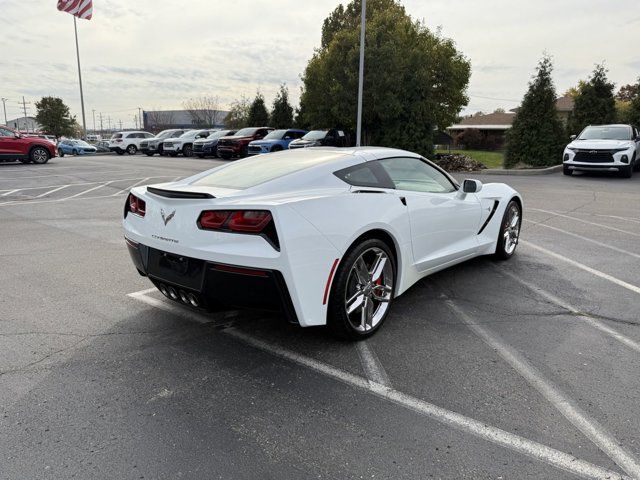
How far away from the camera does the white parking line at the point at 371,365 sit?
304 cm

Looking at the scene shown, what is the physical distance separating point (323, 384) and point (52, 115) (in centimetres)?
7752

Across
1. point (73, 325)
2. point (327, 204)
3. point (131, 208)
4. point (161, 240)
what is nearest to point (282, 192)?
point (327, 204)

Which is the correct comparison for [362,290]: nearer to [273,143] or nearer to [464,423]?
[464,423]

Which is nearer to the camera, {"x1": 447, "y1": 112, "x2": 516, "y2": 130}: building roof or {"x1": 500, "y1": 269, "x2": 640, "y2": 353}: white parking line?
{"x1": 500, "y1": 269, "x2": 640, "y2": 353}: white parking line

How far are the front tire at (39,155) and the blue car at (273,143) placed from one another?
9072 millimetres

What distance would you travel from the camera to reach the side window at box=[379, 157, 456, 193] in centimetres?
407

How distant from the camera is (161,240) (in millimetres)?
3330

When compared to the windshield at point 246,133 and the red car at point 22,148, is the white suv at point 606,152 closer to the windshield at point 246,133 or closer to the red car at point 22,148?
the windshield at point 246,133

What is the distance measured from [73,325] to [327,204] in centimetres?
223

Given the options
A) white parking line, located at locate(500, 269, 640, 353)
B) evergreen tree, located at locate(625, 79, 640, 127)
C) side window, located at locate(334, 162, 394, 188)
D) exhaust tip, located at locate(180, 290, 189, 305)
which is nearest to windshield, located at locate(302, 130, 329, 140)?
evergreen tree, located at locate(625, 79, 640, 127)

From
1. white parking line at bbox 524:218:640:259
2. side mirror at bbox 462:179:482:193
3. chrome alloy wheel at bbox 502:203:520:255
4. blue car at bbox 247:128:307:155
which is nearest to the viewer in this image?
side mirror at bbox 462:179:482:193

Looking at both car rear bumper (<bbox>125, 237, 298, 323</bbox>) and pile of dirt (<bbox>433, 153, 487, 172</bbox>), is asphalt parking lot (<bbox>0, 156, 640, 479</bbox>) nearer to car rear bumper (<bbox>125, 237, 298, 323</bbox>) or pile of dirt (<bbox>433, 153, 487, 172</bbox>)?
car rear bumper (<bbox>125, 237, 298, 323</bbox>)

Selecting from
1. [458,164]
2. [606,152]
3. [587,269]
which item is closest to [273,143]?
[458,164]

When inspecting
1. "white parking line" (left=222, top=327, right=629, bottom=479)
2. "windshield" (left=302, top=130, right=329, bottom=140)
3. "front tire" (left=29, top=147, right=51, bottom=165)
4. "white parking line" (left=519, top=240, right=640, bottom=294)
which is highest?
"windshield" (left=302, top=130, right=329, bottom=140)
